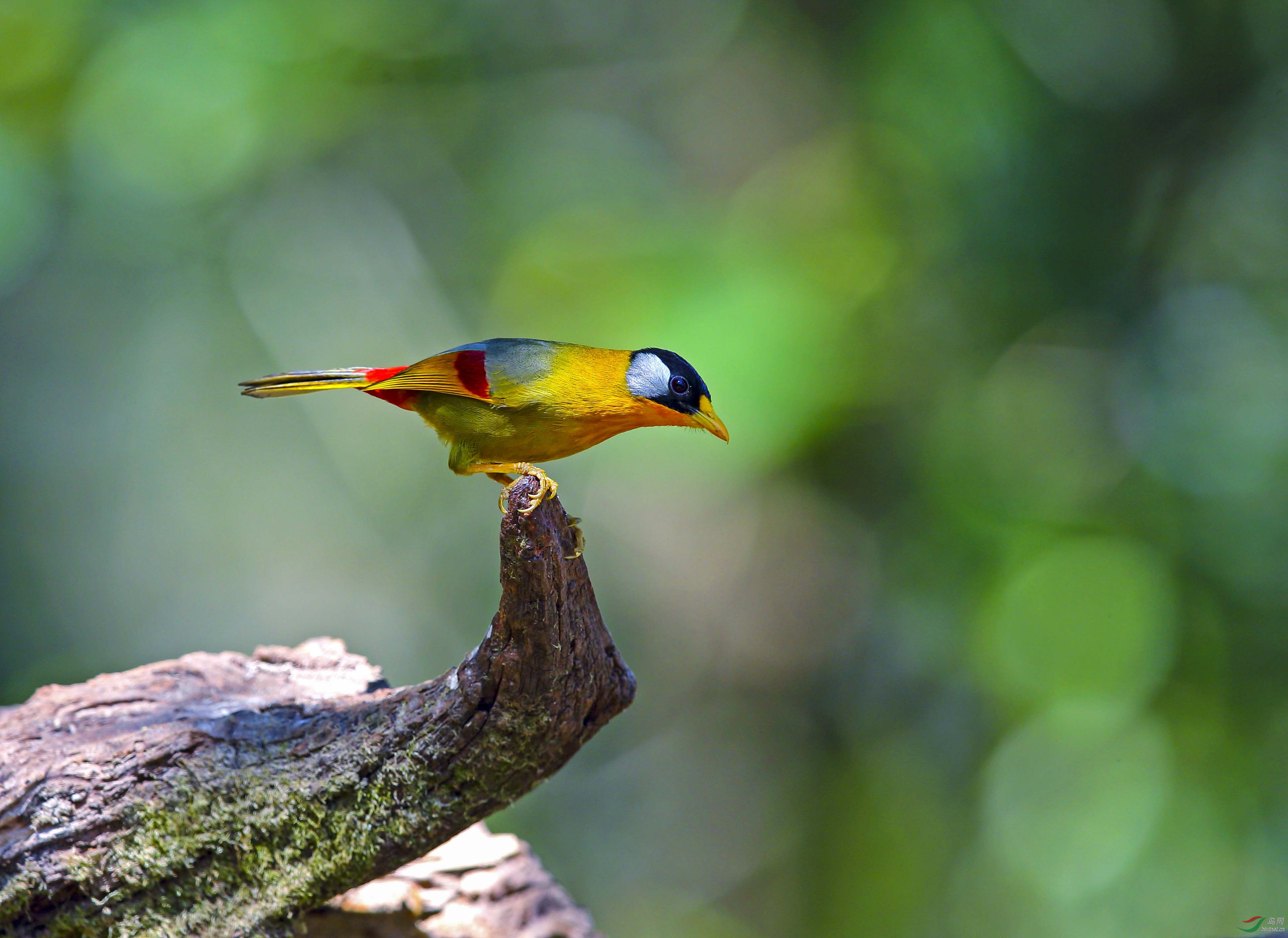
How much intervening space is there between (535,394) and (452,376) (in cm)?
30

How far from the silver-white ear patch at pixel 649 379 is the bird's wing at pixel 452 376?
46 cm

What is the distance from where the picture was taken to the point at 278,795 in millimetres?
2689

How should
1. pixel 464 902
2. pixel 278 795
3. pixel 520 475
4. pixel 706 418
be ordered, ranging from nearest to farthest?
pixel 278 795
pixel 706 418
pixel 520 475
pixel 464 902

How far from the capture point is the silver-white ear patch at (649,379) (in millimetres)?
3072

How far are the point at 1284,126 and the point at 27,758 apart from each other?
22.3 feet

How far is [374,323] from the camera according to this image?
674cm

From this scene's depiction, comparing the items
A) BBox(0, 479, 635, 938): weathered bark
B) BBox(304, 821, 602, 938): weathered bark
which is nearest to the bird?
BBox(0, 479, 635, 938): weathered bark

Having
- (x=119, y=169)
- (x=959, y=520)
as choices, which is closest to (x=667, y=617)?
(x=959, y=520)

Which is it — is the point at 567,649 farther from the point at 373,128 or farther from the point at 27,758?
the point at 373,128

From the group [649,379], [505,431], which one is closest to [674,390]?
[649,379]

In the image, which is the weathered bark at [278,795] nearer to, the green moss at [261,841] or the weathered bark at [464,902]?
the green moss at [261,841]

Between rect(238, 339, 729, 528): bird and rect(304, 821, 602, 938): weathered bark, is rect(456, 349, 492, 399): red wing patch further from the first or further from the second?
rect(304, 821, 602, 938): weathered bark

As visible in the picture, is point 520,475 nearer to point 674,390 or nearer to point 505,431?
point 505,431

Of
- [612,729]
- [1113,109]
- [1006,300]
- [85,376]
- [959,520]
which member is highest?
[1113,109]
